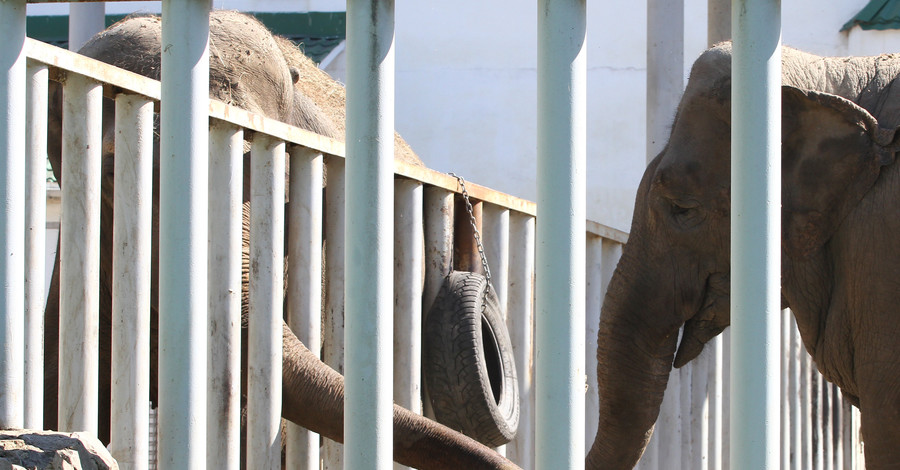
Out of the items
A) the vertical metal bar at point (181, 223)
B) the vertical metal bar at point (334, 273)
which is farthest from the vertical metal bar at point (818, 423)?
the vertical metal bar at point (181, 223)

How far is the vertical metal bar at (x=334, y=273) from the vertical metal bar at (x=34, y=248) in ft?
4.57

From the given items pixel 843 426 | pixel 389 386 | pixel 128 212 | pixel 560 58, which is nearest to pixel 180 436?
pixel 389 386

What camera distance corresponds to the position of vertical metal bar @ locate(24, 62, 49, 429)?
100.0 inches

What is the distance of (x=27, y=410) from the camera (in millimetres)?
2584

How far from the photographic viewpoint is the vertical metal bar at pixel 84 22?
252 inches

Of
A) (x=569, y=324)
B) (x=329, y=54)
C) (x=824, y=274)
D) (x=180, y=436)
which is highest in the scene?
(x=329, y=54)

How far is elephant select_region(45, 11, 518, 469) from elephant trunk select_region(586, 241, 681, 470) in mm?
768

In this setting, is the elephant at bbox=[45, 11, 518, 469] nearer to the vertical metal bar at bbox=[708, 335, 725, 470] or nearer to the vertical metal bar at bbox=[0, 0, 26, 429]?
the vertical metal bar at bbox=[0, 0, 26, 429]

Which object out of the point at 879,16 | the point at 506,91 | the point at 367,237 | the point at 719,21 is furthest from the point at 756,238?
the point at 506,91

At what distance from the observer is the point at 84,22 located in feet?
21.0

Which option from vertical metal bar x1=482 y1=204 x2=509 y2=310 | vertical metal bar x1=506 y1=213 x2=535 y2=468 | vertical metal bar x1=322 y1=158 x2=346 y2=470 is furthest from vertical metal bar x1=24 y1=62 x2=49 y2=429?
vertical metal bar x1=506 y1=213 x2=535 y2=468

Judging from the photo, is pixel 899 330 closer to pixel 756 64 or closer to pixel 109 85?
pixel 756 64

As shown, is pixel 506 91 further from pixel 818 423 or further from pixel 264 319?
pixel 264 319

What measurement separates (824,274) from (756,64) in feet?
5.73
